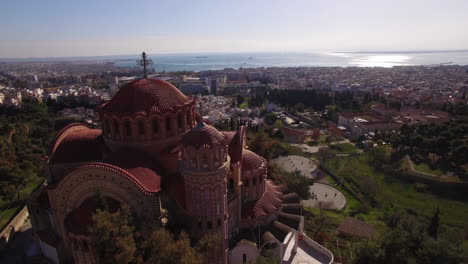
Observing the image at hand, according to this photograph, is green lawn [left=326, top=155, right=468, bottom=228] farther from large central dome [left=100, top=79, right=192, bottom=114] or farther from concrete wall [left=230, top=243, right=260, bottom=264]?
large central dome [left=100, top=79, right=192, bottom=114]

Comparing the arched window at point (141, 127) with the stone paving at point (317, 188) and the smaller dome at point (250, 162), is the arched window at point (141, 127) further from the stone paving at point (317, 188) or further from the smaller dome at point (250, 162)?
the stone paving at point (317, 188)

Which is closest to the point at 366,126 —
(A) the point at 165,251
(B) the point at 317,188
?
(B) the point at 317,188

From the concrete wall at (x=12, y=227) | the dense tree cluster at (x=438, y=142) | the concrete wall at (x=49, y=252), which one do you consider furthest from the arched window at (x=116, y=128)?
the dense tree cluster at (x=438, y=142)

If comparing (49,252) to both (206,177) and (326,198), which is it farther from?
(326,198)

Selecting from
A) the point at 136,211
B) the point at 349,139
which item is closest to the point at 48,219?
the point at 136,211

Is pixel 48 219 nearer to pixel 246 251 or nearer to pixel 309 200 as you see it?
pixel 246 251

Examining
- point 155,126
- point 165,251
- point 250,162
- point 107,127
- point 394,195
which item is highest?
point 155,126

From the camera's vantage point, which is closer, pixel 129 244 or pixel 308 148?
pixel 129 244
